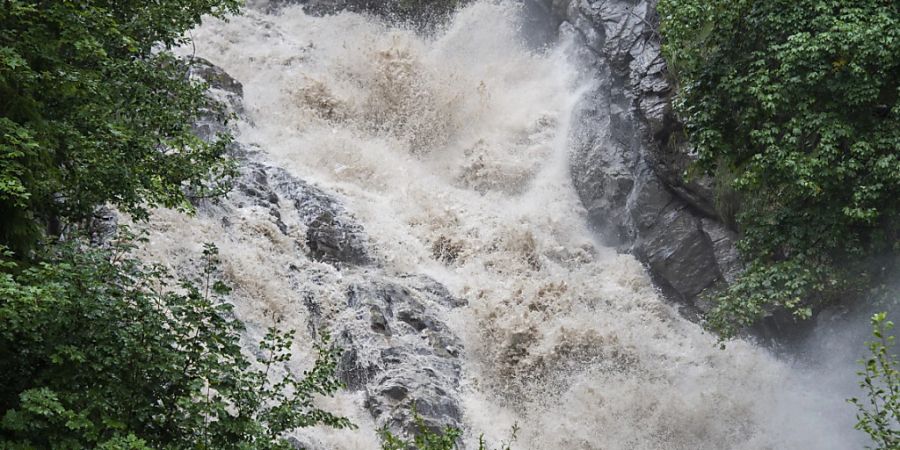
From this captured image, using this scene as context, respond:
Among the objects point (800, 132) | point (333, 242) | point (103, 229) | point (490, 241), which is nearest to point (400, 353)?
point (333, 242)

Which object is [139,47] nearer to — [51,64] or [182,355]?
[51,64]

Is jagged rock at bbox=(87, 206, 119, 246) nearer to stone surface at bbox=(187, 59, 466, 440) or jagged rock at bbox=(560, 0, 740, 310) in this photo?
stone surface at bbox=(187, 59, 466, 440)

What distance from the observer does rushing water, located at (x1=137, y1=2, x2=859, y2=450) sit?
41.1ft

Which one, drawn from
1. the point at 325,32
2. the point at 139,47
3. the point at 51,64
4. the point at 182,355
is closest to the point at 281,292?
the point at 139,47

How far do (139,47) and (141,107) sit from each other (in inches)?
34.6

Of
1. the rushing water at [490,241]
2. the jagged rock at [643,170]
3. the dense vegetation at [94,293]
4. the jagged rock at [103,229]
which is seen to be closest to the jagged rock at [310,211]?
the rushing water at [490,241]

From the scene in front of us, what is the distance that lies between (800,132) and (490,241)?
22.1 feet

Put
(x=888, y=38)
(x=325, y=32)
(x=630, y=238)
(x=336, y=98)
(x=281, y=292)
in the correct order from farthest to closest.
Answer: (x=325, y=32), (x=336, y=98), (x=630, y=238), (x=281, y=292), (x=888, y=38)

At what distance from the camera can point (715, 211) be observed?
14297mm

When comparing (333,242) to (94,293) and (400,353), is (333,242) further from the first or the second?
(94,293)

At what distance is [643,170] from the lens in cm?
1562

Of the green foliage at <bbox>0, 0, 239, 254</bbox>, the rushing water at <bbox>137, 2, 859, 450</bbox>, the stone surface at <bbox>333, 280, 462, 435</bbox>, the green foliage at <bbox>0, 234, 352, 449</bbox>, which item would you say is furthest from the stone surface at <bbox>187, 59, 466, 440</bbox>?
the green foliage at <bbox>0, 234, 352, 449</bbox>

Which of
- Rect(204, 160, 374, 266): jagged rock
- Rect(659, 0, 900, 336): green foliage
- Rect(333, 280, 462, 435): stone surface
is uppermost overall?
Rect(659, 0, 900, 336): green foliage

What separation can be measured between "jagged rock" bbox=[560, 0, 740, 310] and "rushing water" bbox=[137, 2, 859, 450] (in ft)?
1.63
